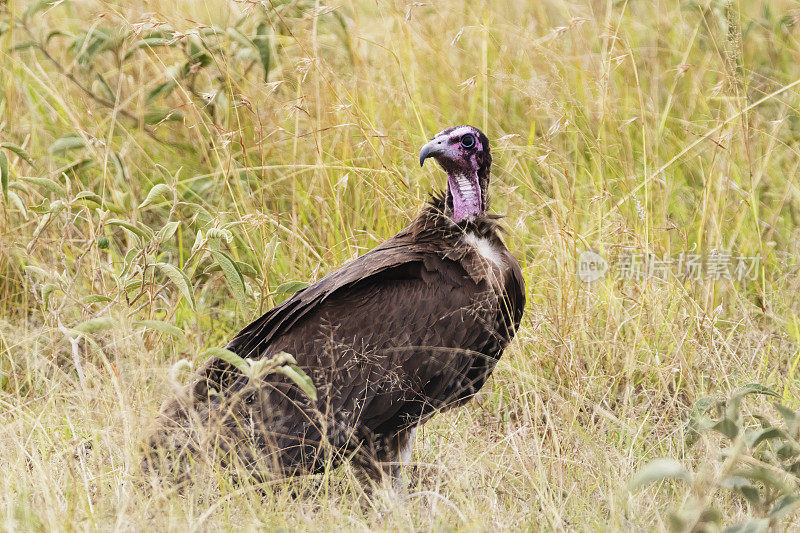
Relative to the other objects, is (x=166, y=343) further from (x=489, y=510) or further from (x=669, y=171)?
(x=669, y=171)

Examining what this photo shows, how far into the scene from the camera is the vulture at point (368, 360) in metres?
3.24

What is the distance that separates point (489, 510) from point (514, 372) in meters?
0.96

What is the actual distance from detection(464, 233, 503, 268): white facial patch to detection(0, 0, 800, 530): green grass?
328mm

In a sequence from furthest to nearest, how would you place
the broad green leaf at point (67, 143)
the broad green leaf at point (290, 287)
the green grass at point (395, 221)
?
the broad green leaf at point (67, 143)
the broad green leaf at point (290, 287)
the green grass at point (395, 221)

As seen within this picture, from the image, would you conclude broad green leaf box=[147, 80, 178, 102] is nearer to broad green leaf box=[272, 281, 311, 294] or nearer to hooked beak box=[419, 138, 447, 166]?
broad green leaf box=[272, 281, 311, 294]

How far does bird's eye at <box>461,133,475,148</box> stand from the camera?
3.52 m

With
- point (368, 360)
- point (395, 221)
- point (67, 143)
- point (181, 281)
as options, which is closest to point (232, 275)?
point (181, 281)

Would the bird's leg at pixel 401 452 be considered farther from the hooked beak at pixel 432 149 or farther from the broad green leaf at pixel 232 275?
the hooked beak at pixel 432 149

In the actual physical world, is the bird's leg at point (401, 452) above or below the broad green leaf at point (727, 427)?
below

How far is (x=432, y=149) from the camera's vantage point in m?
3.50

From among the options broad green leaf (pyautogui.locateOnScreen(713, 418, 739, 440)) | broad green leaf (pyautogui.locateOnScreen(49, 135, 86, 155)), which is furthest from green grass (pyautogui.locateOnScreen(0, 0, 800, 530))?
broad green leaf (pyautogui.locateOnScreen(713, 418, 739, 440))

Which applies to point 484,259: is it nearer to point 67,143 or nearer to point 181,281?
point 181,281

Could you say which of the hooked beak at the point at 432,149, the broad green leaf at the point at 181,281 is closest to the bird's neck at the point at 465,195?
the hooked beak at the point at 432,149

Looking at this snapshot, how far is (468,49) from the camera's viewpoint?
545 cm
